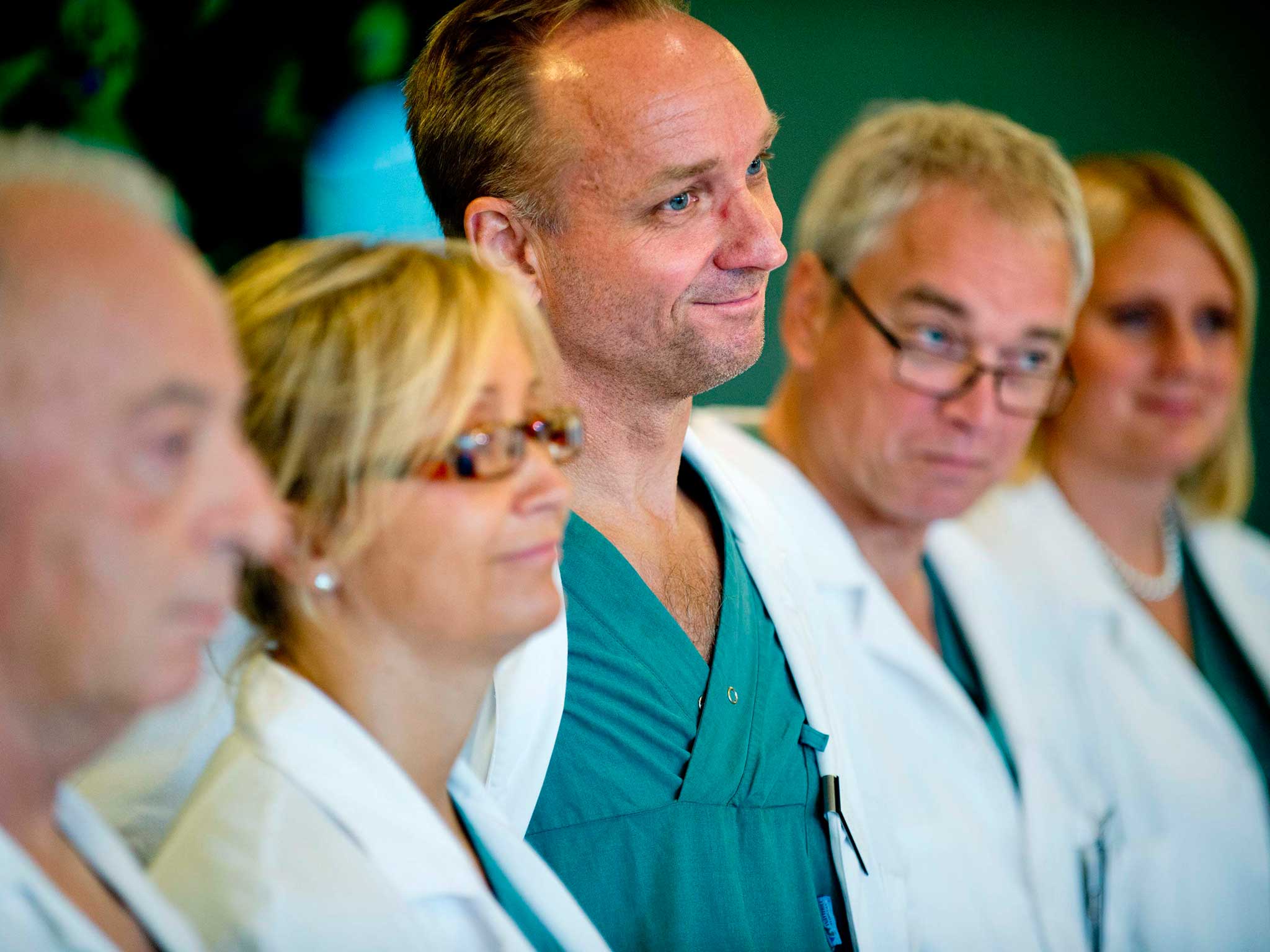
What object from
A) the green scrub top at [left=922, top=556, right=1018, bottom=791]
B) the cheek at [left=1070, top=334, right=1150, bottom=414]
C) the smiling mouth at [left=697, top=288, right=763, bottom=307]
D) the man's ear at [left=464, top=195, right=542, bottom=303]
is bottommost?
the green scrub top at [left=922, top=556, right=1018, bottom=791]

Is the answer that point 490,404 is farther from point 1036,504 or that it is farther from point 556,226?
point 1036,504

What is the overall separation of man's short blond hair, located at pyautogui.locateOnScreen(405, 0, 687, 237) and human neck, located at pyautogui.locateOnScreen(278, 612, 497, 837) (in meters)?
0.46

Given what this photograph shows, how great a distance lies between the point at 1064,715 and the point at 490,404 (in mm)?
1228

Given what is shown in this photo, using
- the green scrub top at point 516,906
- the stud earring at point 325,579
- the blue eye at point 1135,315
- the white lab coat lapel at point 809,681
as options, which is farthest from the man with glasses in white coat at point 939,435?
the stud earring at point 325,579

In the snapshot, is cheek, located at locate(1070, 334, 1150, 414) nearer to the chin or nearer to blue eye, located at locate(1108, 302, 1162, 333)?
blue eye, located at locate(1108, 302, 1162, 333)

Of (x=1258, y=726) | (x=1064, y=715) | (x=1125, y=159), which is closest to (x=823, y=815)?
(x=1064, y=715)

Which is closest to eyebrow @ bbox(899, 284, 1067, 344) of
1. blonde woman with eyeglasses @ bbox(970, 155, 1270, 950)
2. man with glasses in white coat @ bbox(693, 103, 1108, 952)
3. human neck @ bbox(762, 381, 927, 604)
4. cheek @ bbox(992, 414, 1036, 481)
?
man with glasses in white coat @ bbox(693, 103, 1108, 952)

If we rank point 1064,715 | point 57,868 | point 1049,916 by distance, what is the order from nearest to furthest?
point 57,868, point 1049,916, point 1064,715

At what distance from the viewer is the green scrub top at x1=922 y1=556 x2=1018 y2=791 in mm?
1523

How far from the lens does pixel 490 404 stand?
2.20ft

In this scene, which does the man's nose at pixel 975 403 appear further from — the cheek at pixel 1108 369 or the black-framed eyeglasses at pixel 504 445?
the black-framed eyeglasses at pixel 504 445

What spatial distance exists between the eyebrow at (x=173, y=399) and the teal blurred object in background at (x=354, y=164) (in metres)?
0.87

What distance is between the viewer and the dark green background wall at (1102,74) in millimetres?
2176

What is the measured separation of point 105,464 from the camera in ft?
1.52
